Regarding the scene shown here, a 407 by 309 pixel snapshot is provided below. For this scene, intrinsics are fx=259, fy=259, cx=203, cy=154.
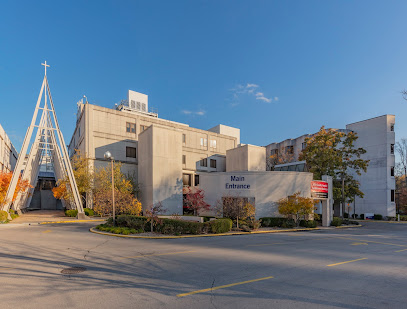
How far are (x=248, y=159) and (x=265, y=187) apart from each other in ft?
58.7

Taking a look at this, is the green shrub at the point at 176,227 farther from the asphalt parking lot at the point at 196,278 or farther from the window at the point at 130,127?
the window at the point at 130,127

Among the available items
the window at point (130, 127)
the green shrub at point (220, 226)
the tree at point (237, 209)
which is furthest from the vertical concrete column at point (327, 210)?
the window at point (130, 127)

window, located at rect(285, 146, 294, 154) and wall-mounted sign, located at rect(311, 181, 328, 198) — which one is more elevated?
window, located at rect(285, 146, 294, 154)

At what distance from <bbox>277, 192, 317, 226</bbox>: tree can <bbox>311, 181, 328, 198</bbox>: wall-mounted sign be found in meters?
1.72

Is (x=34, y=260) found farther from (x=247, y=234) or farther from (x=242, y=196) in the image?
(x=242, y=196)

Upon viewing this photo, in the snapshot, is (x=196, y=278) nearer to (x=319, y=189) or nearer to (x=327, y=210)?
(x=319, y=189)

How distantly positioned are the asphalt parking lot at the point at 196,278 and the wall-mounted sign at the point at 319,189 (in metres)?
16.4

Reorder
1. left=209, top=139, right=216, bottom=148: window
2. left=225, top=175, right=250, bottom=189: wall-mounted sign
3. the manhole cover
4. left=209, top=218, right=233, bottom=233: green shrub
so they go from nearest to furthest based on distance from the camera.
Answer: the manhole cover < left=209, top=218, right=233, bottom=233: green shrub < left=225, top=175, right=250, bottom=189: wall-mounted sign < left=209, top=139, right=216, bottom=148: window

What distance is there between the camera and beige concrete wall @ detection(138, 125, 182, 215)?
1448 inches

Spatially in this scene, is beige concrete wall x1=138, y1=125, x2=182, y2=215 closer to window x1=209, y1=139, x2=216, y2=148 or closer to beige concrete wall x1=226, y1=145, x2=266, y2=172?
beige concrete wall x1=226, y1=145, x2=266, y2=172

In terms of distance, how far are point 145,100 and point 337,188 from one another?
4396cm

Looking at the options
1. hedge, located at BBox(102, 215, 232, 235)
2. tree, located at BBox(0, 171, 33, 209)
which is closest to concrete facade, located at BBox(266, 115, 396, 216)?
hedge, located at BBox(102, 215, 232, 235)

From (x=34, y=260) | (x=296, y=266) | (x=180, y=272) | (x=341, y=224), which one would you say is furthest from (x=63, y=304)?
A: (x=341, y=224)

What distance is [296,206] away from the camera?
90.2ft
